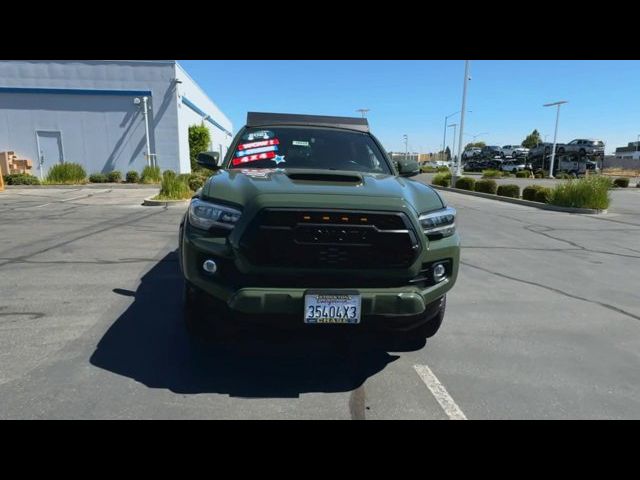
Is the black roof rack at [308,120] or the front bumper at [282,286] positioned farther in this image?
the black roof rack at [308,120]

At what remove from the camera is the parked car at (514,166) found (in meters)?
45.5

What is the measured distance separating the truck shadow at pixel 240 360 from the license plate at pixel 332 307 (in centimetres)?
21

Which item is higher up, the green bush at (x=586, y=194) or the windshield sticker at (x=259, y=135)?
the windshield sticker at (x=259, y=135)

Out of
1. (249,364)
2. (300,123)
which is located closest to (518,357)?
(249,364)

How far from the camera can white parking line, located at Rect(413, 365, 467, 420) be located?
2.56 m

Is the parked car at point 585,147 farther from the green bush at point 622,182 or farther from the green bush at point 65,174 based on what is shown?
the green bush at point 65,174

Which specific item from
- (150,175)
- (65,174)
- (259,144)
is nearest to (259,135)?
(259,144)

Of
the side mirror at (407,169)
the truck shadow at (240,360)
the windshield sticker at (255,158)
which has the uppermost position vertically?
the windshield sticker at (255,158)

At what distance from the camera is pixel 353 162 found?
405 cm

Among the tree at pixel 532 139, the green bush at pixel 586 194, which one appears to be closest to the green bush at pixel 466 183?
the green bush at pixel 586 194

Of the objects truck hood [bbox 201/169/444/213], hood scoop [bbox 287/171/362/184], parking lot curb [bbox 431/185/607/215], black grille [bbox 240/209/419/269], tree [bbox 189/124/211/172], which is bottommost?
parking lot curb [bbox 431/185/607/215]

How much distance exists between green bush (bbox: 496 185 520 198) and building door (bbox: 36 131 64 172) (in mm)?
22526

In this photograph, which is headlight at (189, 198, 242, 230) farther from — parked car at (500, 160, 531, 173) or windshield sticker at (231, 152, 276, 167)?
parked car at (500, 160, 531, 173)

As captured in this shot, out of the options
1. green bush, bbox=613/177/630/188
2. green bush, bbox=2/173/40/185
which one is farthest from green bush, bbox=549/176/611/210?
green bush, bbox=2/173/40/185
